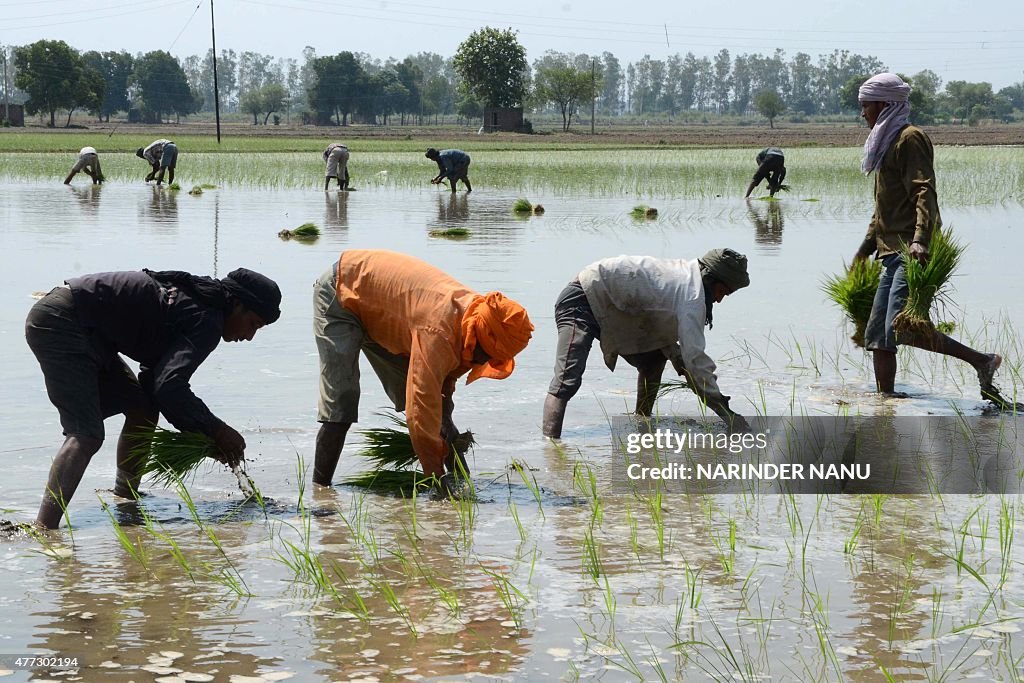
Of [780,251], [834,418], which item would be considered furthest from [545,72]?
[834,418]

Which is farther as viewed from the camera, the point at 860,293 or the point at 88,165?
the point at 88,165

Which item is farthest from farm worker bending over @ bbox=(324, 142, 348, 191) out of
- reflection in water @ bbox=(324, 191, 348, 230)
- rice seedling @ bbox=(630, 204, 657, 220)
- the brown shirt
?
the brown shirt

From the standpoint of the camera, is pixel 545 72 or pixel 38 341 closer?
pixel 38 341

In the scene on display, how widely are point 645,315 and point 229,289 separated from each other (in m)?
2.16

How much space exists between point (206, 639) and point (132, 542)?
1.07m

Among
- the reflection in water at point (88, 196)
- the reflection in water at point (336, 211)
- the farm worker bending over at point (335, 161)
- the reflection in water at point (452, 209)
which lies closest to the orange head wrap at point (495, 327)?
the reflection in water at point (336, 211)

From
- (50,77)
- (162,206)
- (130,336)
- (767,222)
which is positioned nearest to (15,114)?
(50,77)

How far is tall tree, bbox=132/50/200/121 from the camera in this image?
121312 millimetres

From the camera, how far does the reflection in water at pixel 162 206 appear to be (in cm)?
1715

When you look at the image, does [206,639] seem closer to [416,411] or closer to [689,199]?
[416,411]

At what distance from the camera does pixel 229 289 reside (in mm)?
4512

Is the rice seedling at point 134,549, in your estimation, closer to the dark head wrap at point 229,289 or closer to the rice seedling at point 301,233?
the dark head wrap at point 229,289

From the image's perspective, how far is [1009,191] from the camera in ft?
76.8

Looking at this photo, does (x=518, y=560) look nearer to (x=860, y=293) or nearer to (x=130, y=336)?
(x=130, y=336)
